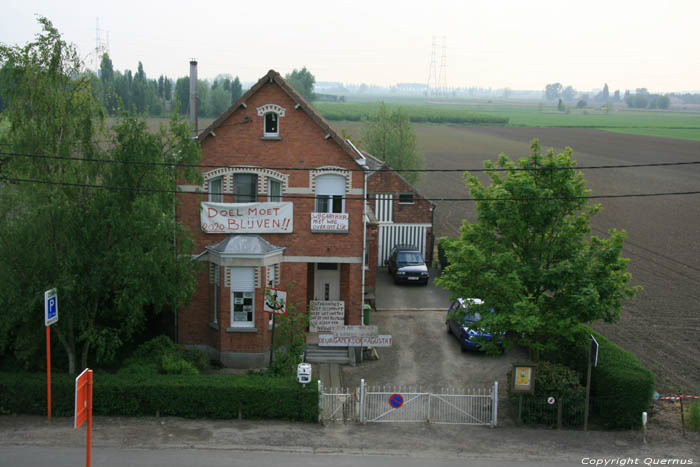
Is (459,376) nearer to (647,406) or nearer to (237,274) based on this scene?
(647,406)

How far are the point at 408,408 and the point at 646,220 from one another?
4099 centimetres

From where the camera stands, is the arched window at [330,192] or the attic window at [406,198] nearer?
the arched window at [330,192]

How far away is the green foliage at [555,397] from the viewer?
704 inches

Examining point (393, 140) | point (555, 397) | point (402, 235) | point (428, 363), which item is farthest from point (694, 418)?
point (393, 140)

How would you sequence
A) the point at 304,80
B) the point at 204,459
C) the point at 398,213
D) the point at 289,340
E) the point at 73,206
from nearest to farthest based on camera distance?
the point at 204,459, the point at 73,206, the point at 289,340, the point at 398,213, the point at 304,80

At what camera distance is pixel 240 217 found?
22.5 metres

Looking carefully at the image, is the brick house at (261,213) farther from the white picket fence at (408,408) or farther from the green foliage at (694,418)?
the green foliage at (694,418)

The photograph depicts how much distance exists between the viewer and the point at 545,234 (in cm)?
1853

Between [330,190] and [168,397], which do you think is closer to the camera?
[168,397]

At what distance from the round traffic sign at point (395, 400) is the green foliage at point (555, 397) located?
10.5ft

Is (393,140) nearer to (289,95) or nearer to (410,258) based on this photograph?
(410,258)

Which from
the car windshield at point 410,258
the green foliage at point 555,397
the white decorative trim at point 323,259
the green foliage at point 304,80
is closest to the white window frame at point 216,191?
the white decorative trim at point 323,259

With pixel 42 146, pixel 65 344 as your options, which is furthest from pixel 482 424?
pixel 42 146

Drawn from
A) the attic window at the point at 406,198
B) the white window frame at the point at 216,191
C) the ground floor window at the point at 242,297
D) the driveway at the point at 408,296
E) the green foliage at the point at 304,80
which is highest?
the green foliage at the point at 304,80
